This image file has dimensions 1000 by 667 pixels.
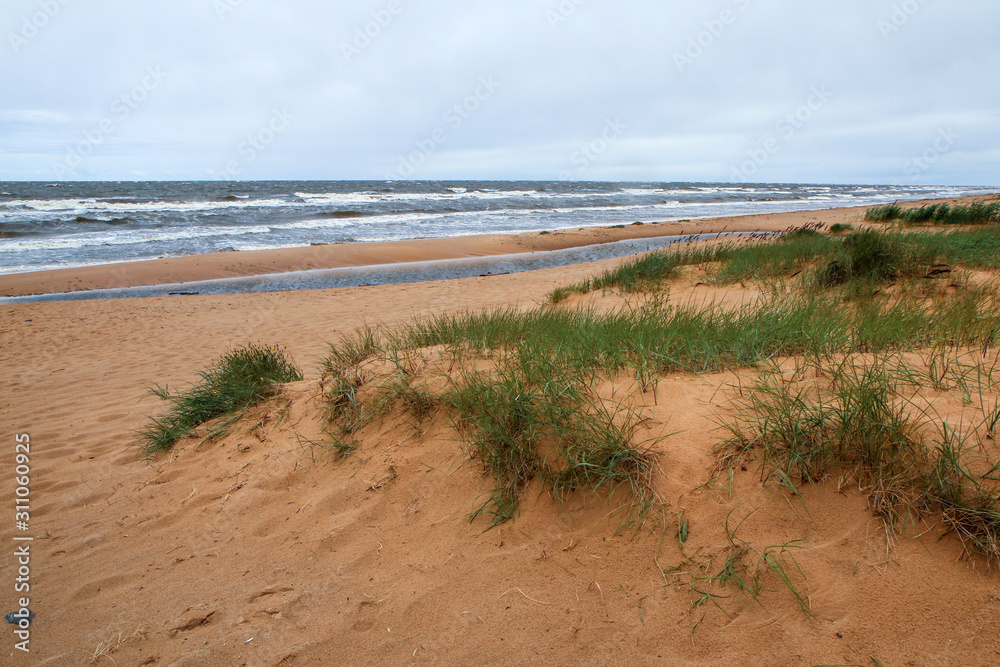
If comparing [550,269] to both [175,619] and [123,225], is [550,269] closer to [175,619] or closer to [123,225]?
[175,619]

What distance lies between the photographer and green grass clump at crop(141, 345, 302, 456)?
402 centimetres

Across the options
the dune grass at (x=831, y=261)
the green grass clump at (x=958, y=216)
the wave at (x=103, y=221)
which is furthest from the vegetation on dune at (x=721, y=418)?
the wave at (x=103, y=221)

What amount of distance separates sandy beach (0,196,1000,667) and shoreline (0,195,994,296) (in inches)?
484

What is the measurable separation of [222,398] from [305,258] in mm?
14442

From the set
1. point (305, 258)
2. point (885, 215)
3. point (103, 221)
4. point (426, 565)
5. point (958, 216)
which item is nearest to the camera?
point (426, 565)

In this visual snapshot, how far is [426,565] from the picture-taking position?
233cm

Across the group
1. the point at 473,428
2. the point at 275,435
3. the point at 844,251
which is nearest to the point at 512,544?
the point at 473,428

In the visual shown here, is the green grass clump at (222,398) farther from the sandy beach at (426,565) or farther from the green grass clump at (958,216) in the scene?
the green grass clump at (958,216)

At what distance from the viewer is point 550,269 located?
1580 cm

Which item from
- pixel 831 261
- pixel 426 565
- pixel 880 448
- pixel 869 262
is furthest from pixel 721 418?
pixel 831 261

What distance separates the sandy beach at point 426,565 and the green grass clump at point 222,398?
0.22 metres

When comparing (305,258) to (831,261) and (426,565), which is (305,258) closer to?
(831,261)

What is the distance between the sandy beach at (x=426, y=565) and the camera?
1741 mm

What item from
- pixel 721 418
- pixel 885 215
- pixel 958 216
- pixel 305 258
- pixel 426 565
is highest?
pixel 958 216
